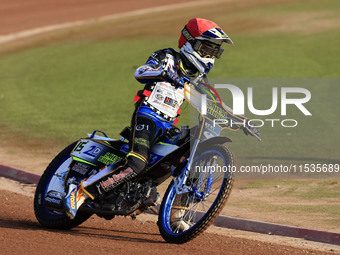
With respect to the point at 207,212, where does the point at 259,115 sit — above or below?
below

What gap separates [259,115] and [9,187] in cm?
828

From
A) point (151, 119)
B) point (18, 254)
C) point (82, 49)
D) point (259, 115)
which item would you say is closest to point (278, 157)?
point (259, 115)

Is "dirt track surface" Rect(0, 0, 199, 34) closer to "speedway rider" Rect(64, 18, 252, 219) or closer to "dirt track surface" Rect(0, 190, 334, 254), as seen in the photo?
"dirt track surface" Rect(0, 190, 334, 254)

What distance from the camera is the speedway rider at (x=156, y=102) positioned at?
7.32 metres

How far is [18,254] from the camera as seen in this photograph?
644cm

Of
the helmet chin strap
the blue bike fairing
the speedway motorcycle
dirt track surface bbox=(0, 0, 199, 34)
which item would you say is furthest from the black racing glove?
dirt track surface bbox=(0, 0, 199, 34)

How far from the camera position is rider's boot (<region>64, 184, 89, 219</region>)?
742cm

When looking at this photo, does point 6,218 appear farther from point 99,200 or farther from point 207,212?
point 207,212

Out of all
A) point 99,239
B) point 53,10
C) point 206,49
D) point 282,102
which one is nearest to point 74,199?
point 99,239

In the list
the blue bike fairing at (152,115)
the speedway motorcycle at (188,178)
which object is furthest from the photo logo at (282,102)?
A: the speedway motorcycle at (188,178)

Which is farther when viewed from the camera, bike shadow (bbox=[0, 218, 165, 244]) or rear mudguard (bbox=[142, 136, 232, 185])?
bike shadow (bbox=[0, 218, 165, 244])

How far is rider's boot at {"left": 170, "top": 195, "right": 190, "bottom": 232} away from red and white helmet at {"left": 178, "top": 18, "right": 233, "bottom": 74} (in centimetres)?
144

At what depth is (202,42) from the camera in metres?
7.44

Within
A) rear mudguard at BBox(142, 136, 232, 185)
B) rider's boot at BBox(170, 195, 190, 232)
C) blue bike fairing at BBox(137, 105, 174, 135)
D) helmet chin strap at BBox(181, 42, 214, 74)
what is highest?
helmet chin strap at BBox(181, 42, 214, 74)
